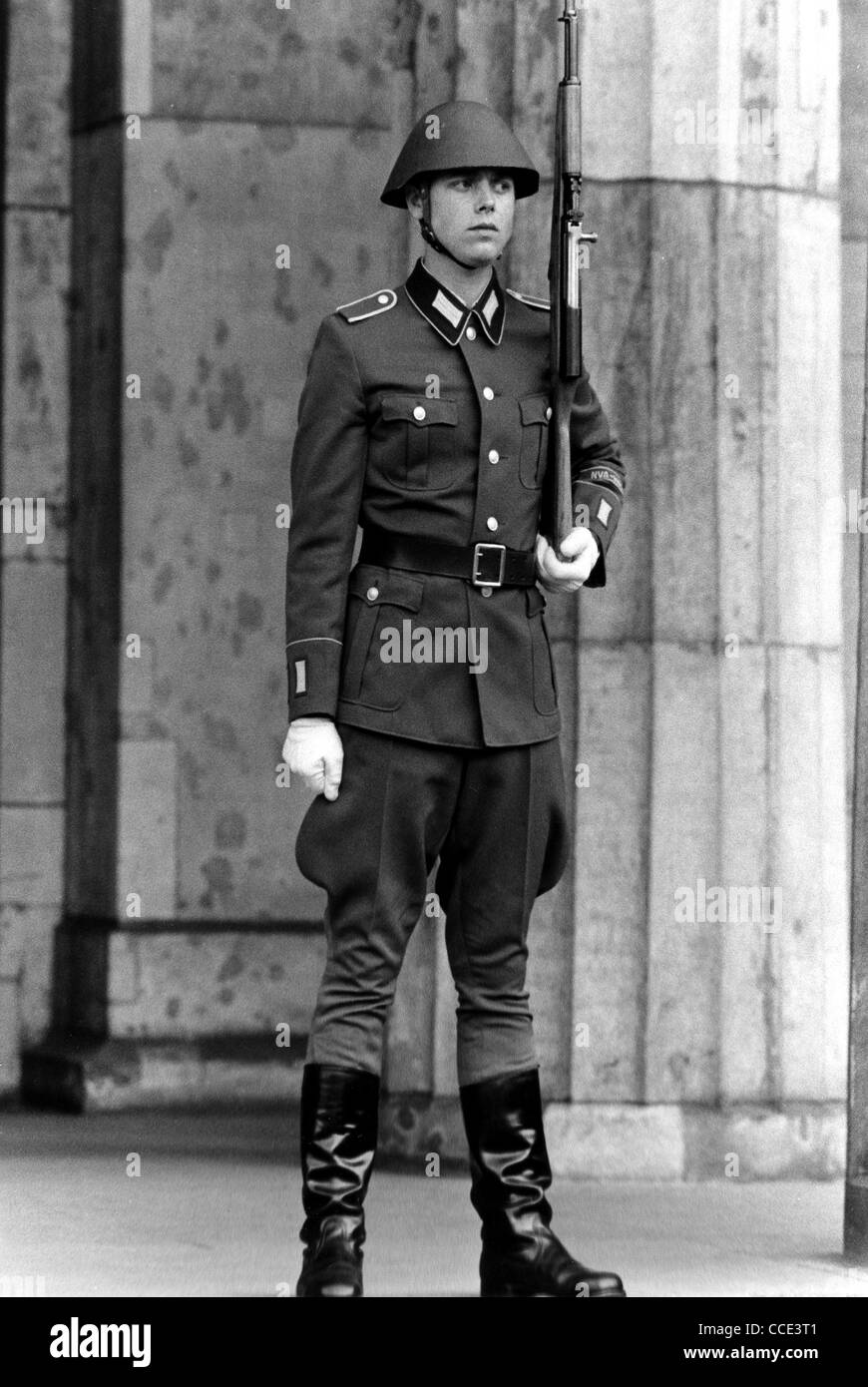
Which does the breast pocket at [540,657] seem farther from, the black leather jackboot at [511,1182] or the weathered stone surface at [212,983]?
the weathered stone surface at [212,983]

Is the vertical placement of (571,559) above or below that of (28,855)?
above

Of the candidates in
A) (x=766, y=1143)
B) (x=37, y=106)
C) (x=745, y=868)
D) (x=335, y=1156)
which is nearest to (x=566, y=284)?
(x=335, y=1156)

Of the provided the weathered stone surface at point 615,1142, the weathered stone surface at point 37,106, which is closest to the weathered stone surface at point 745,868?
the weathered stone surface at point 615,1142

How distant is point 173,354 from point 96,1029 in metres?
2.09

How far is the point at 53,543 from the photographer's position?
918 cm

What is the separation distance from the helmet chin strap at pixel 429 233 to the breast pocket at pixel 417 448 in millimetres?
274

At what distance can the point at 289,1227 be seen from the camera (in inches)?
255

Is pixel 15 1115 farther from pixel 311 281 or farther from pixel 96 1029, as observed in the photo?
pixel 311 281

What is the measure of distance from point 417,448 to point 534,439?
0.84ft

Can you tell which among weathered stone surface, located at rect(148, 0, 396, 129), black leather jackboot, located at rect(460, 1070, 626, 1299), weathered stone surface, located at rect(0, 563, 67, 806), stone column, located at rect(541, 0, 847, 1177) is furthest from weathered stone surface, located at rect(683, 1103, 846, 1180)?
weathered stone surface, located at rect(148, 0, 396, 129)

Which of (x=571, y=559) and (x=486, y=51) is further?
(x=486, y=51)

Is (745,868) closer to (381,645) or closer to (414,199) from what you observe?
(381,645)

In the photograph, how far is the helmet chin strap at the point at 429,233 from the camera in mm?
5578
